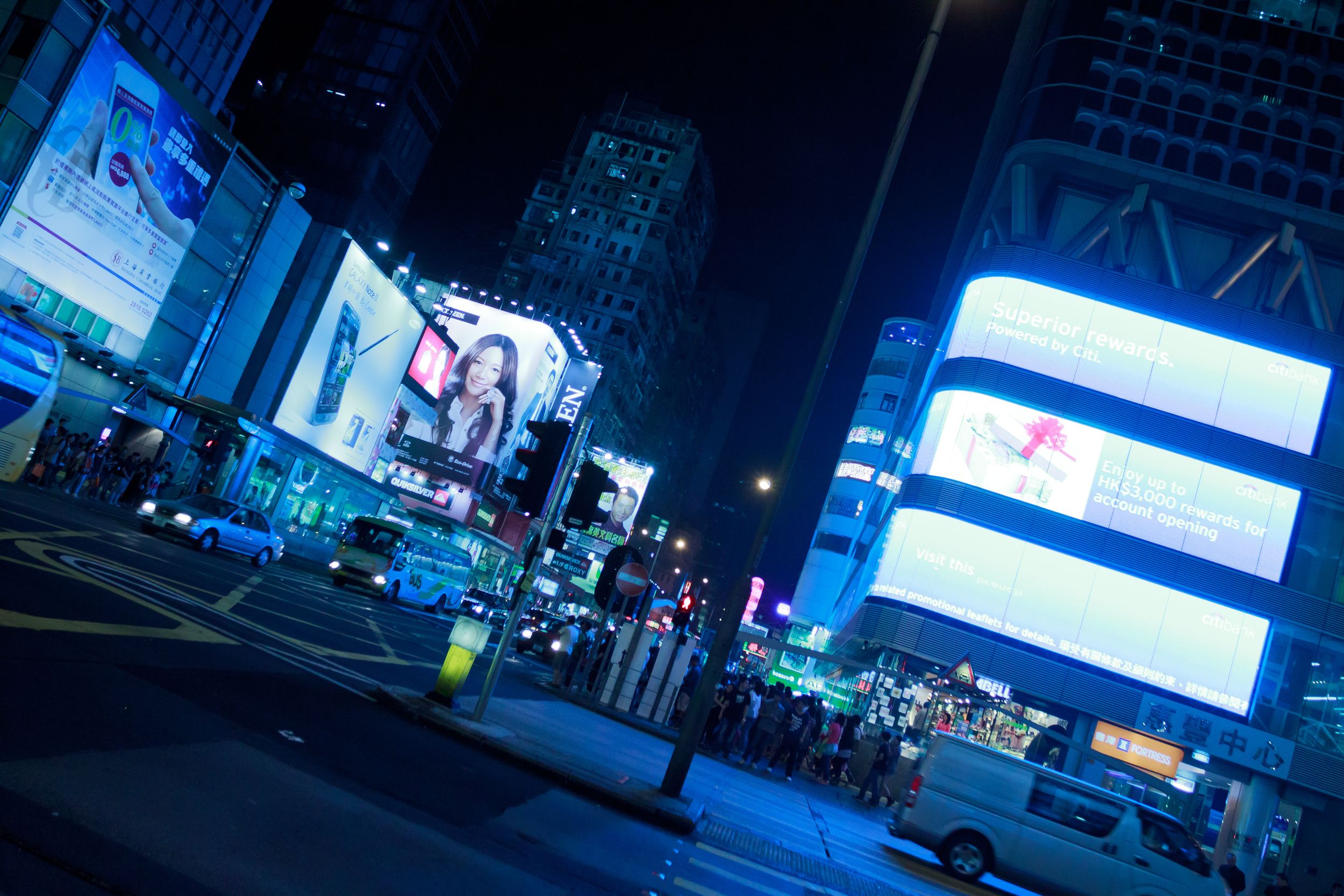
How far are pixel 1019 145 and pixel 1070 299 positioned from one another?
7.96 meters

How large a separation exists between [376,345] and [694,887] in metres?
40.3

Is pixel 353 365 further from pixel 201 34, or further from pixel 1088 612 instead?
pixel 1088 612

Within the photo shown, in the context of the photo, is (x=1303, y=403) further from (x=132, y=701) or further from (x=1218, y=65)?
(x=132, y=701)

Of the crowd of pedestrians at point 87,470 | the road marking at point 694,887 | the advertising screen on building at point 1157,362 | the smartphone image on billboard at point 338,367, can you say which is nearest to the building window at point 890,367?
the advertising screen on building at point 1157,362

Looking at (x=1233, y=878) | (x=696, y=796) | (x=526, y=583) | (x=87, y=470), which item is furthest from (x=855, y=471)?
(x=526, y=583)

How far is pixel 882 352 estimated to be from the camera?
70500mm

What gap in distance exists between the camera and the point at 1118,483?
96.0ft

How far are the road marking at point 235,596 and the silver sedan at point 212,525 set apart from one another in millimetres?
3634

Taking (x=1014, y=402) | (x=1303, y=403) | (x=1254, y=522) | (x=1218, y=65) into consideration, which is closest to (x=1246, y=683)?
(x=1254, y=522)

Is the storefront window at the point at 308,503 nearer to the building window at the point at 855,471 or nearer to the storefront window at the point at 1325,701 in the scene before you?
the building window at the point at 855,471

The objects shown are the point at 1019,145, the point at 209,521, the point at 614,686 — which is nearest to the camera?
the point at 614,686

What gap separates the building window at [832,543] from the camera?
65.4 m

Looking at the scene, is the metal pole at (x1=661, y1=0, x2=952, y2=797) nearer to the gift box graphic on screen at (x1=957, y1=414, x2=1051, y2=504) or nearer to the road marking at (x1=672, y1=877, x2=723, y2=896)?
the road marking at (x1=672, y1=877, x2=723, y2=896)

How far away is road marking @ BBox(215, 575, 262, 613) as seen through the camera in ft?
41.1
